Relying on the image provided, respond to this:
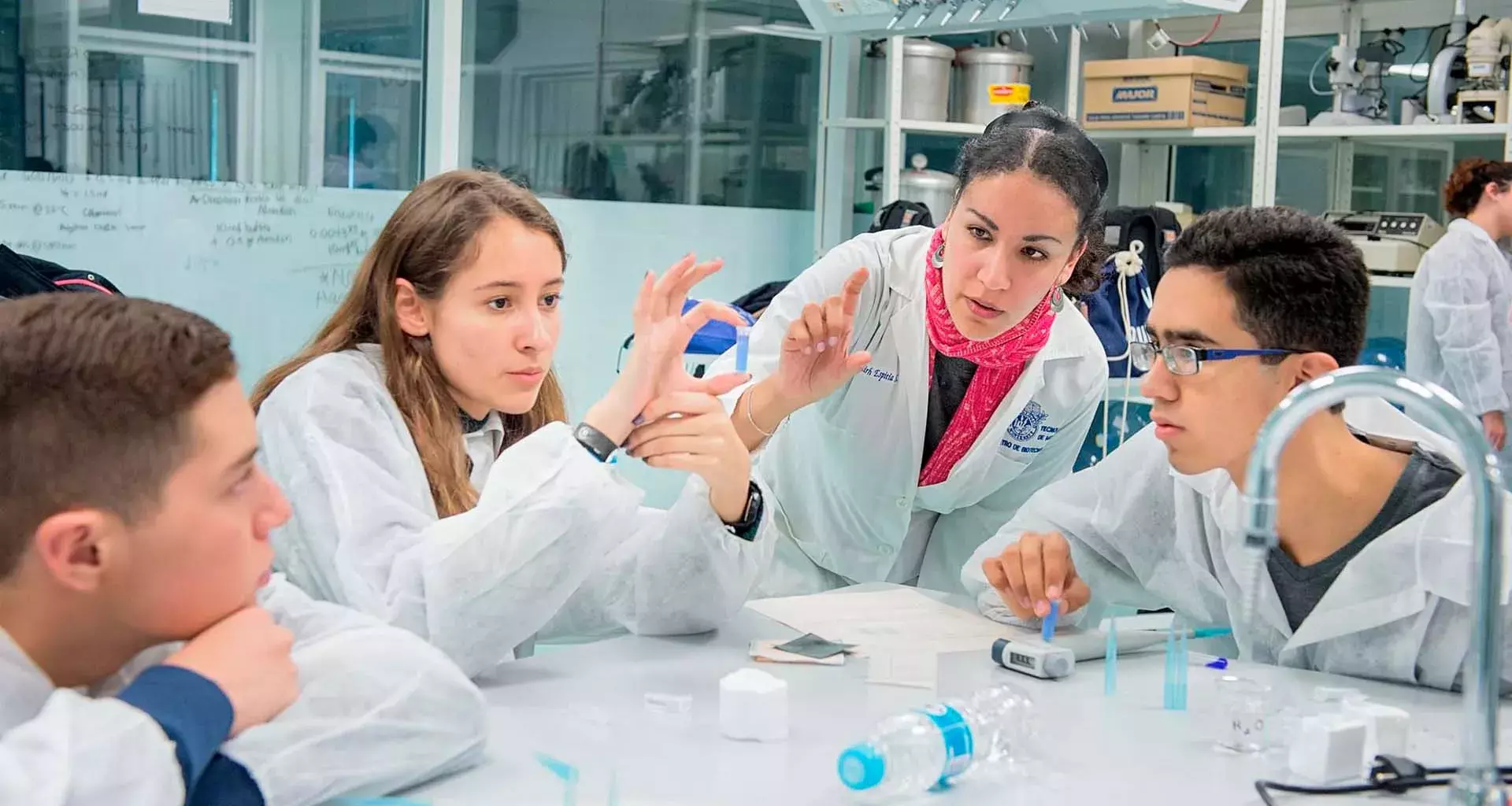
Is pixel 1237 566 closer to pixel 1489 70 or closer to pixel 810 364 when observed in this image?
pixel 810 364

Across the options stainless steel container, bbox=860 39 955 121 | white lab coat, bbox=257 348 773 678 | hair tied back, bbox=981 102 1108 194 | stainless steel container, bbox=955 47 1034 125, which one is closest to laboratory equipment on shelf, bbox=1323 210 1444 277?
stainless steel container, bbox=955 47 1034 125

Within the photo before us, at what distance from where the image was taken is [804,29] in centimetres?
511

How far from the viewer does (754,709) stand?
1.25m

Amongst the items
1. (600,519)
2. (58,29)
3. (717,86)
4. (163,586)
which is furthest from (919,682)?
(717,86)

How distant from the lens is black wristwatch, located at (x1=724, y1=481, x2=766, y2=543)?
5.37ft

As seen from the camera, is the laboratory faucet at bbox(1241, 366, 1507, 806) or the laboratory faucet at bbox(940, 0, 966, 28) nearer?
the laboratory faucet at bbox(1241, 366, 1507, 806)

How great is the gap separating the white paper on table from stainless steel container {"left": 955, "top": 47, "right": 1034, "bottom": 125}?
2397mm

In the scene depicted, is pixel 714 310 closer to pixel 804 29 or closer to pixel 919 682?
pixel 919 682

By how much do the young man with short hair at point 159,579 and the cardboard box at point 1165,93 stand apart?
13.1ft

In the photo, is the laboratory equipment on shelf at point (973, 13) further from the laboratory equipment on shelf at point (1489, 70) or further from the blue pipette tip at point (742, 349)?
the laboratory equipment on shelf at point (1489, 70)

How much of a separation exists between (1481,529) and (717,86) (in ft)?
14.1

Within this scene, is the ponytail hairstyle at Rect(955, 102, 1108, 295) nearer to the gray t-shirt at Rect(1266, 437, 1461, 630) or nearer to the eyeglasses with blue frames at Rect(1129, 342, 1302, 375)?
the eyeglasses with blue frames at Rect(1129, 342, 1302, 375)

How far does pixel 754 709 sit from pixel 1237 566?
26.1 inches

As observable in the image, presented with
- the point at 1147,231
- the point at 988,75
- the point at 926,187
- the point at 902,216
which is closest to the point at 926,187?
the point at 926,187
